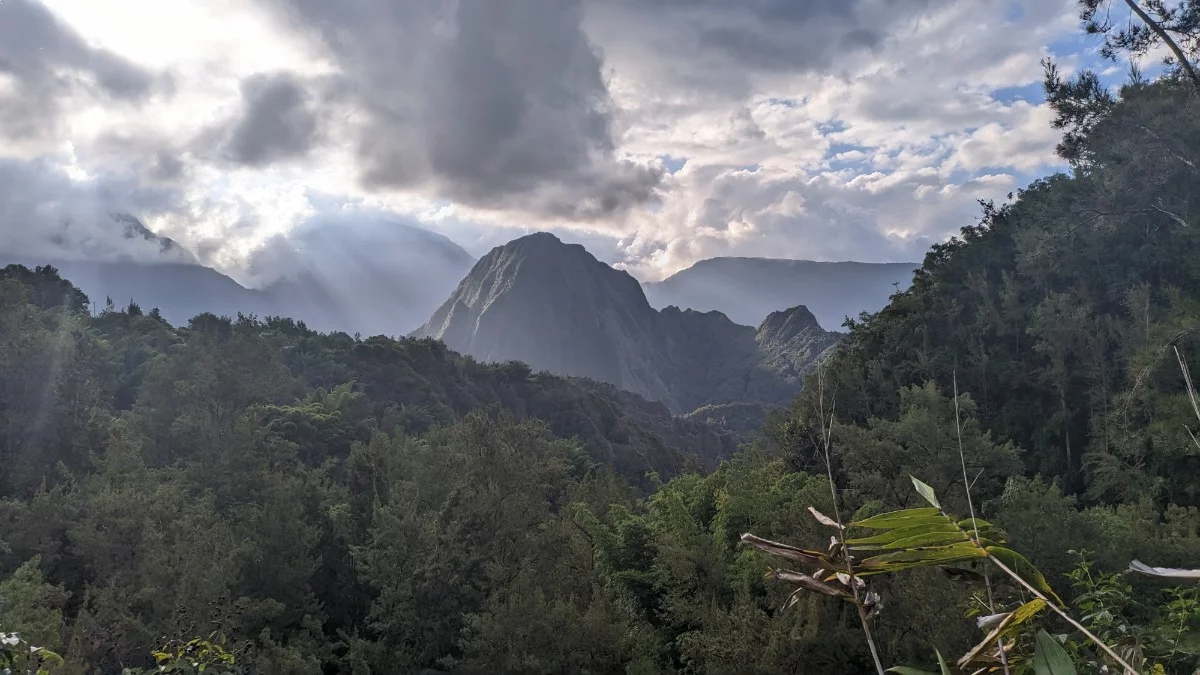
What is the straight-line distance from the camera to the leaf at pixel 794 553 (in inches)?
38.5

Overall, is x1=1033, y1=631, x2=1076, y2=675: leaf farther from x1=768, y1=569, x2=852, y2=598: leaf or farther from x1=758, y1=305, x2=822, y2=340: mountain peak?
x1=758, y1=305, x2=822, y2=340: mountain peak

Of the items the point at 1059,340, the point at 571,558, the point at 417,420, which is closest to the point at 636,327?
the point at 417,420

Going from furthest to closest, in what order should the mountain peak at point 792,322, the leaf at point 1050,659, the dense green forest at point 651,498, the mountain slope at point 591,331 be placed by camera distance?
the mountain slope at point 591,331 → the mountain peak at point 792,322 → the dense green forest at point 651,498 → the leaf at point 1050,659

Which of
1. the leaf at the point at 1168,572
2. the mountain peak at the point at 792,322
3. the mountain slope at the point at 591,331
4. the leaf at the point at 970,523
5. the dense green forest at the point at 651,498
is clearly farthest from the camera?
the mountain slope at the point at 591,331

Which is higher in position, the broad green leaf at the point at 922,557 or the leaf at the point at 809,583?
the broad green leaf at the point at 922,557

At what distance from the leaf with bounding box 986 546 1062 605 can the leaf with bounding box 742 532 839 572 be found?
0.23 m

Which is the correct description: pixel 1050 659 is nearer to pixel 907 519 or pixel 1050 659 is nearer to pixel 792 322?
pixel 907 519

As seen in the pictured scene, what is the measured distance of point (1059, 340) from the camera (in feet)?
86.6

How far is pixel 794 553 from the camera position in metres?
1.04

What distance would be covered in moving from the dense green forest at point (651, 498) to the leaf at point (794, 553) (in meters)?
0.74

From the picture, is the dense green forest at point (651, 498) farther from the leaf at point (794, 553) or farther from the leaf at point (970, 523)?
the leaf at point (794, 553)

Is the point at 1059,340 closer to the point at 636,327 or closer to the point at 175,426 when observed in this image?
the point at 175,426

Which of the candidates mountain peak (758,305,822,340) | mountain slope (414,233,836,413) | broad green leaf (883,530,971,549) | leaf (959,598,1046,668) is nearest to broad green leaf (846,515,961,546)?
broad green leaf (883,530,971,549)

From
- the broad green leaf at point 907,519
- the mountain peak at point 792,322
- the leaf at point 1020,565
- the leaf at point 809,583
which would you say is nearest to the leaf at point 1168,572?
the leaf at point 1020,565
